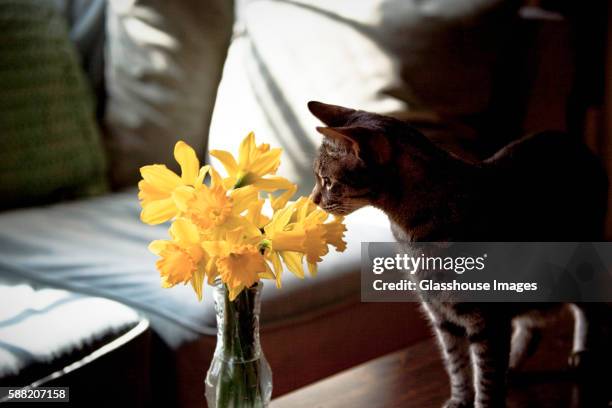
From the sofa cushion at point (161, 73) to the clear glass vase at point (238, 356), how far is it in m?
1.05

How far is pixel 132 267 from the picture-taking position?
1285mm

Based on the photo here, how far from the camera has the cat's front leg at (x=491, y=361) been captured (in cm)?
88

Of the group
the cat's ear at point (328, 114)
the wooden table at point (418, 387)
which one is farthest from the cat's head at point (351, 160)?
the wooden table at point (418, 387)

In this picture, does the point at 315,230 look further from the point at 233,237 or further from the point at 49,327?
the point at 49,327

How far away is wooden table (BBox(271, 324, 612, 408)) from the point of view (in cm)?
94

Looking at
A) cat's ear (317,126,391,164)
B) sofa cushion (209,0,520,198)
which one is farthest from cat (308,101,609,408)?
sofa cushion (209,0,520,198)

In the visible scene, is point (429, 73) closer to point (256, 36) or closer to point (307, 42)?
point (307, 42)

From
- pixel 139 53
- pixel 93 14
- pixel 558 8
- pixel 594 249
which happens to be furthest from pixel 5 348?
pixel 558 8

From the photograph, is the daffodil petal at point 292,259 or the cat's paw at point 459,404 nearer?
the daffodil petal at point 292,259

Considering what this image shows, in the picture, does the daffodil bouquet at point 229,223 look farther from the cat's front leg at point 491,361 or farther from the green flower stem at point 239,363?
the cat's front leg at point 491,361

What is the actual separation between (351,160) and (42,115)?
3.36 feet

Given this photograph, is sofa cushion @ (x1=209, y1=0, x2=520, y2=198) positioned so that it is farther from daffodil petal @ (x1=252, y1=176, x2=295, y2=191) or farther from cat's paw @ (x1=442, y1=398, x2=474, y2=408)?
daffodil petal @ (x1=252, y1=176, x2=295, y2=191)

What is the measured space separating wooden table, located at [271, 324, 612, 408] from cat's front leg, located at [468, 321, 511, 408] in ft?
0.21

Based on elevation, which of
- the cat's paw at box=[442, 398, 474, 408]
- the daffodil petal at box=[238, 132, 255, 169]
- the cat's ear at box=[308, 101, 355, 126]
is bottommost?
the cat's paw at box=[442, 398, 474, 408]
